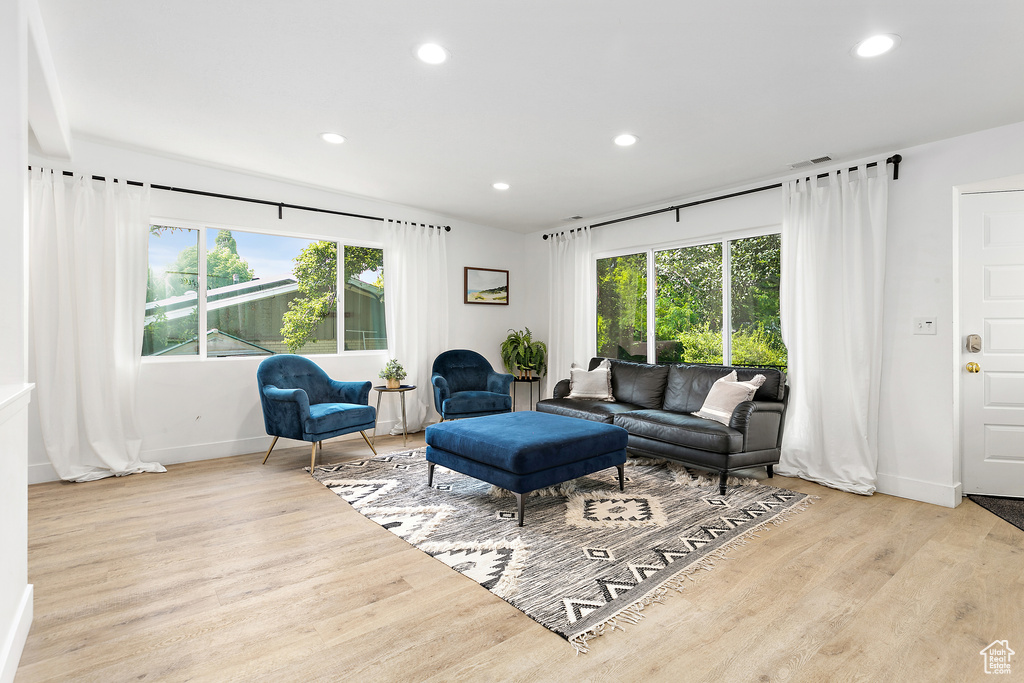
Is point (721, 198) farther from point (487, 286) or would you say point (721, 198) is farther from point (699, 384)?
point (487, 286)

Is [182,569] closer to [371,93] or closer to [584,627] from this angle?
[584,627]

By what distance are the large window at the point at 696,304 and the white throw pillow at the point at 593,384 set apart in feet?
1.88

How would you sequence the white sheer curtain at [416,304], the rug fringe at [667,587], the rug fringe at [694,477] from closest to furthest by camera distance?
the rug fringe at [667,587], the rug fringe at [694,477], the white sheer curtain at [416,304]

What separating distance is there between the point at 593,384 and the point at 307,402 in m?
2.76

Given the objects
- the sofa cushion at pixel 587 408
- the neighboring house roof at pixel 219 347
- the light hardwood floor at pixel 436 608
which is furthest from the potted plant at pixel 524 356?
the light hardwood floor at pixel 436 608

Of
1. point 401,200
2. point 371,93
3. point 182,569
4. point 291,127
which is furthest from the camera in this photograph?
point 401,200

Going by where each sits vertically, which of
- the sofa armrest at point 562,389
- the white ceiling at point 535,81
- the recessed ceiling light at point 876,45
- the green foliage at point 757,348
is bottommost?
the sofa armrest at point 562,389

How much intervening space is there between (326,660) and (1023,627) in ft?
8.80

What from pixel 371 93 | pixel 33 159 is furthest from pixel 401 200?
pixel 33 159

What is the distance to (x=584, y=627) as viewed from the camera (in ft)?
6.48

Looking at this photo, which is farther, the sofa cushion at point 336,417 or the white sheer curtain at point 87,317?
the sofa cushion at point 336,417

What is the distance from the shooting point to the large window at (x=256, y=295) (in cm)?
441

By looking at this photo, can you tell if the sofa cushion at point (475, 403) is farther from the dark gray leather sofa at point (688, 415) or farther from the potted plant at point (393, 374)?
the potted plant at point (393, 374)

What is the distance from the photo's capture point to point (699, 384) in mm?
4551
